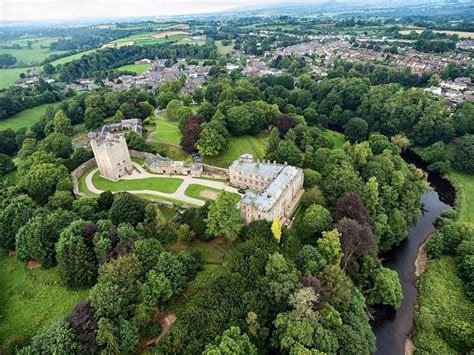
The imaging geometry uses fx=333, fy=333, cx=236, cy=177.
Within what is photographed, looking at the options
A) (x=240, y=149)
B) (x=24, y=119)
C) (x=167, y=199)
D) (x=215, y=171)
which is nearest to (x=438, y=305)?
(x=215, y=171)

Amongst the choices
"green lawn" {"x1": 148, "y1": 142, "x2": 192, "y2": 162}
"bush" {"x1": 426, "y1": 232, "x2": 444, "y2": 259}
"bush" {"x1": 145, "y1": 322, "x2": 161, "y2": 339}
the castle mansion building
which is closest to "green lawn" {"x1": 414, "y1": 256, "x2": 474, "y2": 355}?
"bush" {"x1": 426, "y1": 232, "x2": 444, "y2": 259}

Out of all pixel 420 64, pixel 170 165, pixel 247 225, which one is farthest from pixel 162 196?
pixel 420 64

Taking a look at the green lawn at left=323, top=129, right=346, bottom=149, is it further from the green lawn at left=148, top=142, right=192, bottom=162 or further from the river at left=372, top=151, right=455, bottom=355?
the green lawn at left=148, top=142, right=192, bottom=162

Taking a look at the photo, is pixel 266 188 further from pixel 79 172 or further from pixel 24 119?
pixel 24 119

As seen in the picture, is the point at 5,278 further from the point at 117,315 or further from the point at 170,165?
the point at 170,165

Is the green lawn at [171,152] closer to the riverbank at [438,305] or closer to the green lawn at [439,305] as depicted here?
the riverbank at [438,305]
